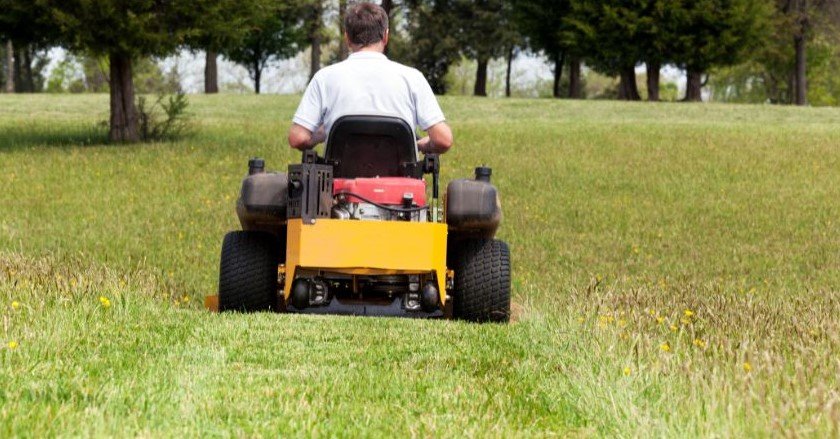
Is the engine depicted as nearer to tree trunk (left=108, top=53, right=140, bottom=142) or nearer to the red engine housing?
the red engine housing

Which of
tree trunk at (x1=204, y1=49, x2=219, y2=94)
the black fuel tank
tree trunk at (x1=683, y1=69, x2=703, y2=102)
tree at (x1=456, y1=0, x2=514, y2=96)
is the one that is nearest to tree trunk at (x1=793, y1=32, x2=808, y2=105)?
tree trunk at (x1=683, y1=69, x2=703, y2=102)

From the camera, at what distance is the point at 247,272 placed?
7539 mm

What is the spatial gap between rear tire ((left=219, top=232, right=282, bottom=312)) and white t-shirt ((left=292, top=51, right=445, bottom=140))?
2.91ft

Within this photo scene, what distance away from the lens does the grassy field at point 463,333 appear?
4027mm

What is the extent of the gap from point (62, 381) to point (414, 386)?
4.23 ft

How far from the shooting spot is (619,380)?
4652 millimetres

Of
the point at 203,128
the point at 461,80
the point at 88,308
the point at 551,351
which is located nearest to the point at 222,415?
the point at 551,351

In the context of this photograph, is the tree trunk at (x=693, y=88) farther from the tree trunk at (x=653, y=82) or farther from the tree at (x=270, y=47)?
the tree at (x=270, y=47)

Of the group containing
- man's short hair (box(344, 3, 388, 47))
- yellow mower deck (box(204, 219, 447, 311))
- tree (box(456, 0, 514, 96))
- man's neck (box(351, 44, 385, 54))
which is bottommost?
yellow mower deck (box(204, 219, 447, 311))

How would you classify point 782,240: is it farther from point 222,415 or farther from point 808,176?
point 222,415

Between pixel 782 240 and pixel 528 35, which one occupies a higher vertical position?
pixel 528 35

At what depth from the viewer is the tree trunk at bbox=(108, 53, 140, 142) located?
24000mm

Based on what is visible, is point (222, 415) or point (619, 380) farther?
point (619, 380)

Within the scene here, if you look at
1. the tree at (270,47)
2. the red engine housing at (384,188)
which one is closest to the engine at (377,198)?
the red engine housing at (384,188)
